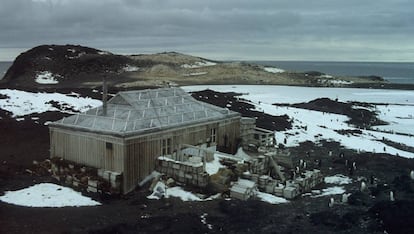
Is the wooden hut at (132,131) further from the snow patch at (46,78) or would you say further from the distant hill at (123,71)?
the snow patch at (46,78)

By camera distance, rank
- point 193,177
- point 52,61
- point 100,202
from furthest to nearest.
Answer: point 52,61, point 193,177, point 100,202

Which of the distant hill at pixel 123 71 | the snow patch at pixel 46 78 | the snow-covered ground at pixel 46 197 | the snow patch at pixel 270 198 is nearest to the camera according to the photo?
the snow-covered ground at pixel 46 197

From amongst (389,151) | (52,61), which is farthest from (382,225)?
(52,61)

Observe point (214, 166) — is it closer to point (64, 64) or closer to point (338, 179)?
point (338, 179)

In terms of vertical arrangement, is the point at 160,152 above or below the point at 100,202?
above

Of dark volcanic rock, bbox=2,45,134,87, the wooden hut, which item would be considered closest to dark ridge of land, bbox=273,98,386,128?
the wooden hut

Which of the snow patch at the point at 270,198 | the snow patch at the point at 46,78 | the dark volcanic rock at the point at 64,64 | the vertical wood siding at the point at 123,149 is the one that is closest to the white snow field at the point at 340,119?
the vertical wood siding at the point at 123,149

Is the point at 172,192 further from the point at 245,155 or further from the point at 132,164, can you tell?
the point at 245,155
